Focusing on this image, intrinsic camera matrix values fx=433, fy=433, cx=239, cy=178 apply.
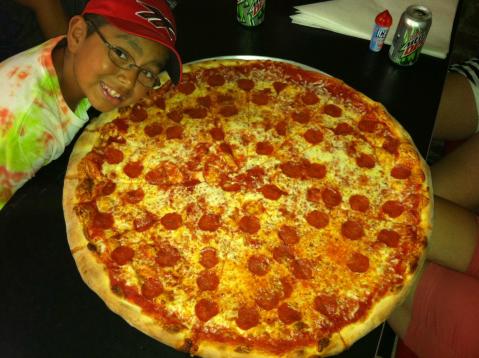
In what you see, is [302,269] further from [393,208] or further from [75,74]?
[75,74]

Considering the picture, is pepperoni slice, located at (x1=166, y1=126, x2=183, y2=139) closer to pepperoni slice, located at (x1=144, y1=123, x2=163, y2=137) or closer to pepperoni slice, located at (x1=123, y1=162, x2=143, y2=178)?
pepperoni slice, located at (x1=144, y1=123, x2=163, y2=137)

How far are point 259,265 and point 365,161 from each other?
0.79 meters

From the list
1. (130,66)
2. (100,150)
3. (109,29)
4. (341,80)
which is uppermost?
(109,29)

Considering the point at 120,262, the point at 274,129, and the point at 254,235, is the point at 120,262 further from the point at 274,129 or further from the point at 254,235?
the point at 274,129

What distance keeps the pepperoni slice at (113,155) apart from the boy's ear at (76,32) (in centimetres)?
50

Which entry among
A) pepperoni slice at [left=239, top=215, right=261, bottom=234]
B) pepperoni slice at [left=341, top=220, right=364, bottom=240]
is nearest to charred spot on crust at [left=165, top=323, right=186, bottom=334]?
pepperoni slice at [left=239, top=215, right=261, bottom=234]

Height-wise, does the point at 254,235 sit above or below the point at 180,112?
below

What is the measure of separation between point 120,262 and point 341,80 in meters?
1.57

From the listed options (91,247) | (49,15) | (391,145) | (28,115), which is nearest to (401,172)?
(391,145)

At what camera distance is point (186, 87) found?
2.46 metres

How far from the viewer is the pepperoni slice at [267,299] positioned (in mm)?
1741

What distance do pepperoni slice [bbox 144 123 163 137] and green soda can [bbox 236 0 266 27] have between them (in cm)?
100

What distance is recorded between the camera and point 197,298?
1.74 metres

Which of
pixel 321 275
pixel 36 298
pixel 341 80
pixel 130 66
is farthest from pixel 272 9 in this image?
pixel 36 298
